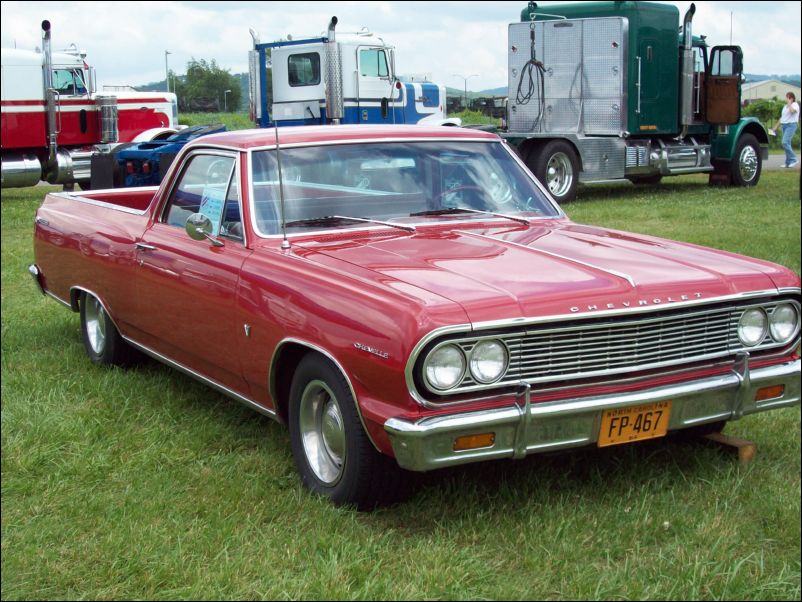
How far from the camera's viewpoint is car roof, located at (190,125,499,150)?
4.86 m

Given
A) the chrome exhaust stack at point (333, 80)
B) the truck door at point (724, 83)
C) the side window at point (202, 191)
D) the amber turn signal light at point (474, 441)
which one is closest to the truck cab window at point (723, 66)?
the truck door at point (724, 83)

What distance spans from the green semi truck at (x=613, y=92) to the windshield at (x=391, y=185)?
10.2 m

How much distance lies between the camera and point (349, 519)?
3.76m

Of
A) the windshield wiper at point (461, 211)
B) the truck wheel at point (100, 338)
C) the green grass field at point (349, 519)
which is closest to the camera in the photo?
the green grass field at point (349, 519)

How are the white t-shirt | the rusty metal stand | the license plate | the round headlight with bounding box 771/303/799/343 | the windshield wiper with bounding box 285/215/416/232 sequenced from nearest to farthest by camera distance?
1. the license plate
2. the round headlight with bounding box 771/303/799/343
3. the rusty metal stand
4. the windshield wiper with bounding box 285/215/416/232
5. the white t-shirt

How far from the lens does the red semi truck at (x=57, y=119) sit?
649 inches

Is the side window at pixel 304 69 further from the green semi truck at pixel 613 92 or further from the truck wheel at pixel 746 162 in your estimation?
the truck wheel at pixel 746 162

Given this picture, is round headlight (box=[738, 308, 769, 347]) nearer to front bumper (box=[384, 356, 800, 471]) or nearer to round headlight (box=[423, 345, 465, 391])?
front bumper (box=[384, 356, 800, 471])

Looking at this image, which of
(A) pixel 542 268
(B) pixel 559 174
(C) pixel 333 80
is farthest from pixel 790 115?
(A) pixel 542 268

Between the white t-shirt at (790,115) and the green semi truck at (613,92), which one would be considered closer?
the green semi truck at (613,92)

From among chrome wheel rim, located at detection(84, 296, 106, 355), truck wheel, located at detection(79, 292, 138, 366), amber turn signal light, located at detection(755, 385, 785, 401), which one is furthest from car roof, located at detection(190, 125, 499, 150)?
amber turn signal light, located at detection(755, 385, 785, 401)

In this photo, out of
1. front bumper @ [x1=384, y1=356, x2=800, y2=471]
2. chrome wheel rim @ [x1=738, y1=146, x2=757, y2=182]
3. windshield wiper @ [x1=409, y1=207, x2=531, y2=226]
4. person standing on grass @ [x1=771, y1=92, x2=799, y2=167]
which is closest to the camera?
front bumper @ [x1=384, y1=356, x2=800, y2=471]

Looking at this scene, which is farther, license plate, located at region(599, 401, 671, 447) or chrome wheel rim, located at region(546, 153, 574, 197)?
chrome wheel rim, located at region(546, 153, 574, 197)

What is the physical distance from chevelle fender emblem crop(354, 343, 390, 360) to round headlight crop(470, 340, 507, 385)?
29 cm
